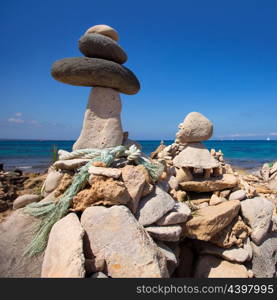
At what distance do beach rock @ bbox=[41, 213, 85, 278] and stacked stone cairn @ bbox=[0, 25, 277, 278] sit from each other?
0.03ft

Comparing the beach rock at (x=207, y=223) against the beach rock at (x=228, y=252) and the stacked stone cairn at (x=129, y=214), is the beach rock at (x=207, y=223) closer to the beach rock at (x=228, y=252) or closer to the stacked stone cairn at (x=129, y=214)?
the stacked stone cairn at (x=129, y=214)

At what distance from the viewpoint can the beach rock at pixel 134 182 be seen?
2.78 m

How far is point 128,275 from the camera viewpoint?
2.04m

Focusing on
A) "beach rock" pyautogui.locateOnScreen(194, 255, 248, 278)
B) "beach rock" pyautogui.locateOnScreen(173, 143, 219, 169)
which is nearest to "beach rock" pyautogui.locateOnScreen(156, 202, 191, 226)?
"beach rock" pyautogui.locateOnScreen(194, 255, 248, 278)

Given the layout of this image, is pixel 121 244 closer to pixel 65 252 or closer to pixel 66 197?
pixel 65 252

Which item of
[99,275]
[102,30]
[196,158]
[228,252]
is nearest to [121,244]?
[99,275]

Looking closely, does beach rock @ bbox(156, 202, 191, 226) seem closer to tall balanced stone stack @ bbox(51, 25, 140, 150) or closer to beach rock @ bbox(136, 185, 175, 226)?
beach rock @ bbox(136, 185, 175, 226)

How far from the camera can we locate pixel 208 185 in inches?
155

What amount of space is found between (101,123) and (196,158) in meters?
2.21

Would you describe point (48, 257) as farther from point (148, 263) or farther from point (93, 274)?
point (148, 263)

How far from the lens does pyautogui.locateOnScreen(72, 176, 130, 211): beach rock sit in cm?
255
